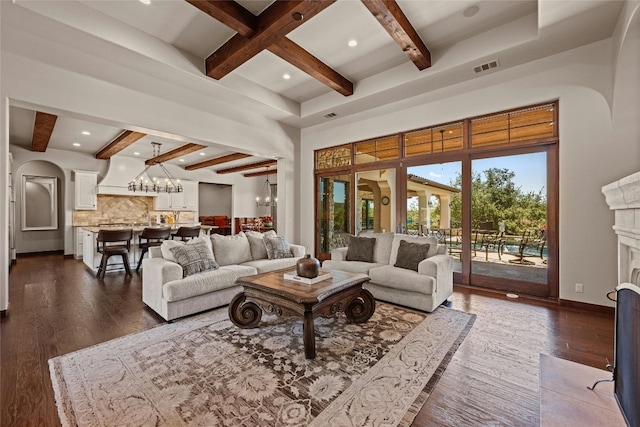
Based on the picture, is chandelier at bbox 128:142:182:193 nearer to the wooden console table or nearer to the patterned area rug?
the patterned area rug

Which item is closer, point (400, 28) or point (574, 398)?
point (574, 398)

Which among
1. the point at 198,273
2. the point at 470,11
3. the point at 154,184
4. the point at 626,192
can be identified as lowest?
the point at 198,273

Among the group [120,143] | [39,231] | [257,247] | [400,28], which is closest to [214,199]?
[39,231]

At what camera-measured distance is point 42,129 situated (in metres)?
5.47

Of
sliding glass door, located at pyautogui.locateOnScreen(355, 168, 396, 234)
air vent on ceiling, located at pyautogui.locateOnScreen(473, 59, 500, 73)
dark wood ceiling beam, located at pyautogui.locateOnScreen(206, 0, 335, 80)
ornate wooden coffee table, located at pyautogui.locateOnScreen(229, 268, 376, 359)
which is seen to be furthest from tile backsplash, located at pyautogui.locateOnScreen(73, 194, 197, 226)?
air vent on ceiling, located at pyautogui.locateOnScreen(473, 59, 500, 73)

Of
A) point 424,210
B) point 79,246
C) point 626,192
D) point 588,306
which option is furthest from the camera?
point 79,246

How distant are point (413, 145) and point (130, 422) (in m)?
5.13

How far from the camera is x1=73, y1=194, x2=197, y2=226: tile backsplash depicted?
8031 millimetres

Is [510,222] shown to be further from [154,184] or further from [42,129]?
[42,129]

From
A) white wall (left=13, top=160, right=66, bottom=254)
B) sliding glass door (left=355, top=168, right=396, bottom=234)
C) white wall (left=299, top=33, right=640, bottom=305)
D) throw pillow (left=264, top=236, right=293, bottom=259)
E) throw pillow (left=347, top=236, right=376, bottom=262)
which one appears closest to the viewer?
white wall (left=299, top=33, right=640, bottom=305)

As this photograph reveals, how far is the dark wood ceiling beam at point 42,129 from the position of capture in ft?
15.7

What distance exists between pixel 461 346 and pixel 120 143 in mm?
7662

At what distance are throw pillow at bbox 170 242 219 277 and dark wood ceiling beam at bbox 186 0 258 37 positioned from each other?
8.77ft

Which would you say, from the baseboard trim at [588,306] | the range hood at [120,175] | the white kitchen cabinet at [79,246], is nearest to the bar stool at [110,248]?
the white kitchen cabinet at [79,246]
